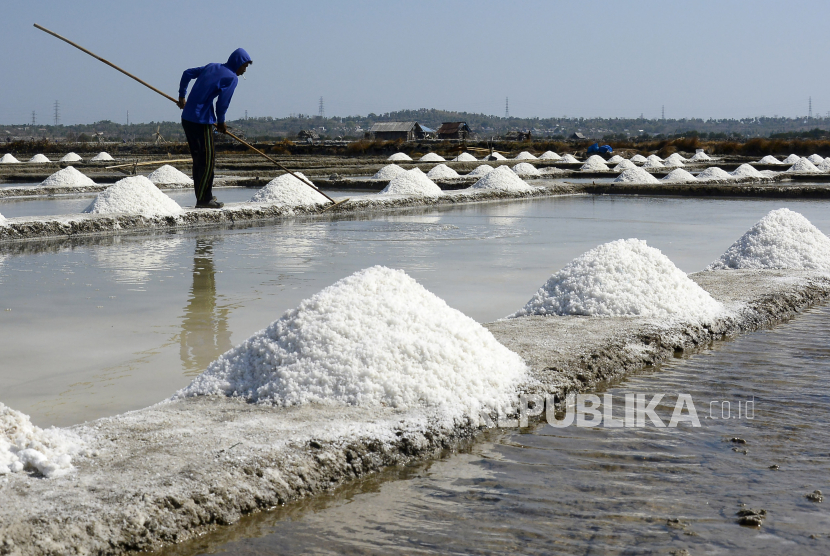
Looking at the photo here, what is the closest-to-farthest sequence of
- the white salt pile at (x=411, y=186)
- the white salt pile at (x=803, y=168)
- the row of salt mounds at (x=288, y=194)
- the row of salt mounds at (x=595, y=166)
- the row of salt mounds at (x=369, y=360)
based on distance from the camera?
1. the row of salt mounds at (x=369, y=360)
2. the row of salt mounds at (x=288, y=194)
3. the white salt pile at (x=411, y=186)
4. the white salt pile at (x=803, y=168)
5. the row of salt mounds at (x=595, y=166)

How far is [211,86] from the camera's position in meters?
7.42

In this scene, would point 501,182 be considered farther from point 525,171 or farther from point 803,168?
point 803,168

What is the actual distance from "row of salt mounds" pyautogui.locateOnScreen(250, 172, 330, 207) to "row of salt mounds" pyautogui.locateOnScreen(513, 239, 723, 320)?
590 cm

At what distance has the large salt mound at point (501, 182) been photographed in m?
12.5

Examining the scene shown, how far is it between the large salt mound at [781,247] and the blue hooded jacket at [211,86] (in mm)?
4472

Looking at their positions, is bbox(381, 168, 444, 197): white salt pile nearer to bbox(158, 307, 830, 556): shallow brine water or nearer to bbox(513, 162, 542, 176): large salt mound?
bbox(513, 162, 542, 176): large salt mound

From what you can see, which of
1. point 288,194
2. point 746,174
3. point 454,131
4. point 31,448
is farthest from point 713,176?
point 454,131

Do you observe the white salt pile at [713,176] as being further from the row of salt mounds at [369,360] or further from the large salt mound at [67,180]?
the row of salt mounds at [369,360]

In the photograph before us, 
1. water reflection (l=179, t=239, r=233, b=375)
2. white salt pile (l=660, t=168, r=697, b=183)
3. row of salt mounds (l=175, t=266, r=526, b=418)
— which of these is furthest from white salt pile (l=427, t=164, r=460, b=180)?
row of salt mounds (l=175, t=266, r=526, b=418)

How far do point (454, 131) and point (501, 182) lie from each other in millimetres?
38400

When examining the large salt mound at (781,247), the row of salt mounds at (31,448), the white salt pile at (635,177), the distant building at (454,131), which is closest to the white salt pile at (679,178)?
the white salt pile at (635,177)

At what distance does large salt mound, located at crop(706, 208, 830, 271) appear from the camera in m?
4.89

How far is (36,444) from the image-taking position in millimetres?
1773

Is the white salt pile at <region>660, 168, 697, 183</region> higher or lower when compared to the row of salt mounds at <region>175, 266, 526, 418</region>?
higher
